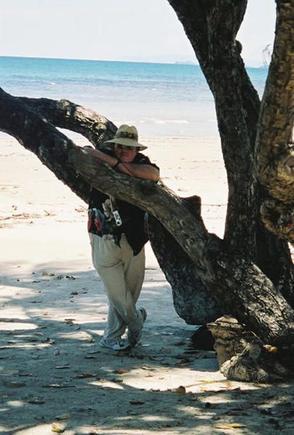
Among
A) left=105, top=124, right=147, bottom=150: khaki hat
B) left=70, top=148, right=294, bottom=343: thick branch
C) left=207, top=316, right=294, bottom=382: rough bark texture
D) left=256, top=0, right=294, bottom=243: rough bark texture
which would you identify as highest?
left=256, top=0, right=294, bottom=243: rough bark texture

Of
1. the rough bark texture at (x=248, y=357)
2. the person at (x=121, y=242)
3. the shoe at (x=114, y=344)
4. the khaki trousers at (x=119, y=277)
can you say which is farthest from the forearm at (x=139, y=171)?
the shoe at (x=114, y=344)

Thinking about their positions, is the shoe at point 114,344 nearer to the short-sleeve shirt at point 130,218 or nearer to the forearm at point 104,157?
the short-sleeve shirt at point 130,218

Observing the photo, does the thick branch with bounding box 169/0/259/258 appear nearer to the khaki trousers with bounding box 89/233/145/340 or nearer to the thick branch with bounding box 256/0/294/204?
the khaki trousers with bounding box 89/233/145/340

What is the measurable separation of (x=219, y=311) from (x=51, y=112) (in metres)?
2.10

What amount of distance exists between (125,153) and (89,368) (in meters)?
1.55

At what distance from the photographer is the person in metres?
6.93

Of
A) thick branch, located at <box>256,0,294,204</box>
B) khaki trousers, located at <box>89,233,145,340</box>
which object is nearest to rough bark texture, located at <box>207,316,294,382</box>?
khaki trousers, located at <box>89,233,145,340</box>

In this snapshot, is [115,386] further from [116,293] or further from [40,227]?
[40,227]

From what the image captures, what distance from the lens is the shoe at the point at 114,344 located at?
23.8 feet

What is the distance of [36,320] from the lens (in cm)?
869

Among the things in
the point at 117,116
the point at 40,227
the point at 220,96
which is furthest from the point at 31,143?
the point at 117,116

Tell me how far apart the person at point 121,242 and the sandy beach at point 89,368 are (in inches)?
→ 9.3

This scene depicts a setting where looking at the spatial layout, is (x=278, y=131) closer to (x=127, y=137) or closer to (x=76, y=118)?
(x=127, y=137)

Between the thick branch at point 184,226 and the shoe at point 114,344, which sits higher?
the thick branch at point 184,226
